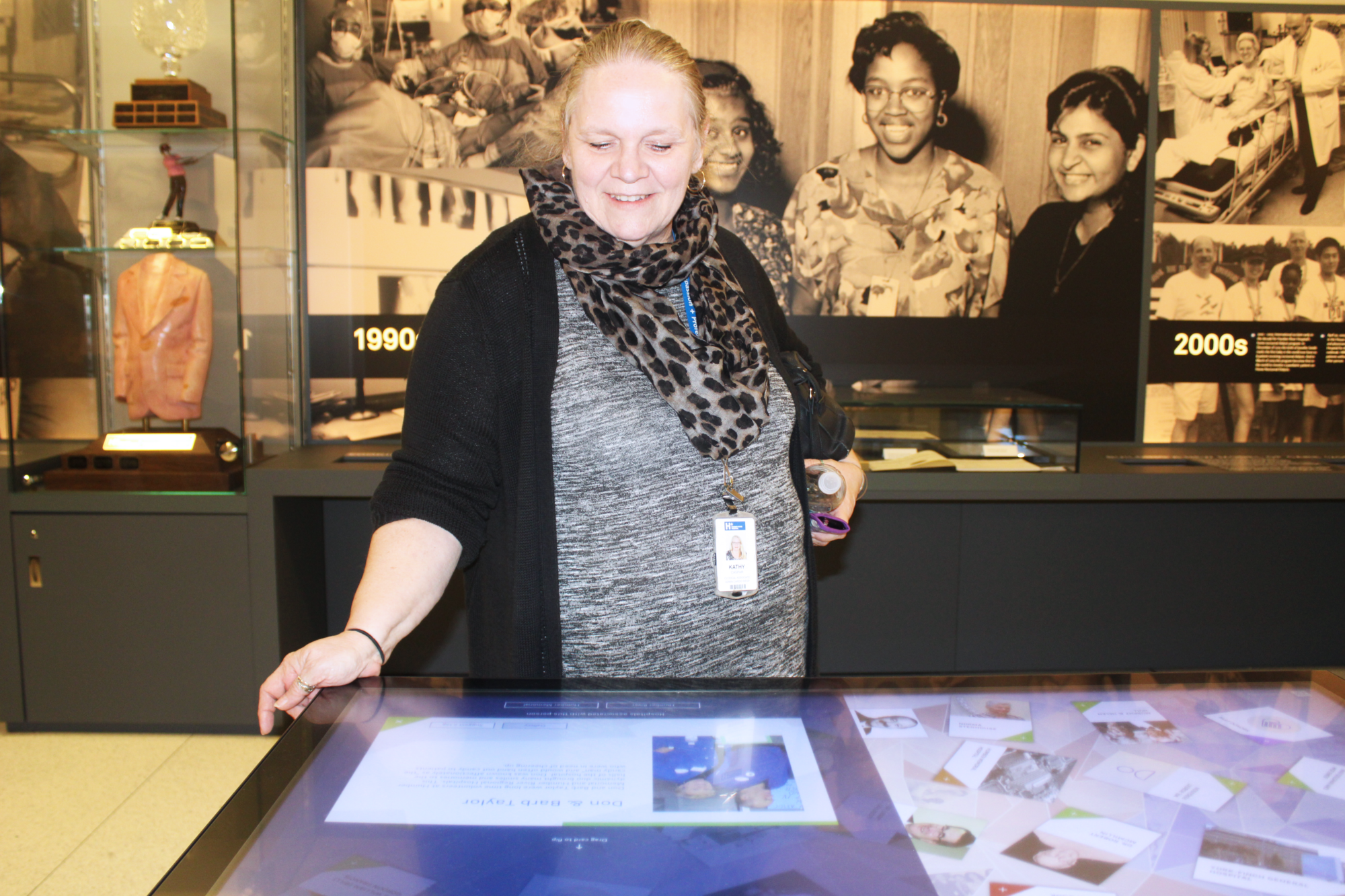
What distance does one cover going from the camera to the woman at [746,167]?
3.33m

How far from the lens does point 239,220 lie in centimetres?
279

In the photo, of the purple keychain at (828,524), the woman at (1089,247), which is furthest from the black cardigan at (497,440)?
the woman at (1089,247)

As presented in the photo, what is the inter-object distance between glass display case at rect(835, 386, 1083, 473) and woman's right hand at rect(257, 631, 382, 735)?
2.08 m

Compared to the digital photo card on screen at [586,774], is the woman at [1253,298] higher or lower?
higher

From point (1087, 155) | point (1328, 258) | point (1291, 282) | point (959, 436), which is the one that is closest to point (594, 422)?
point (959, 436)

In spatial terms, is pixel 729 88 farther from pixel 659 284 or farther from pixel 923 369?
pixel 659 284

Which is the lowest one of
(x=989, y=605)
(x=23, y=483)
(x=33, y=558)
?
(x=989, y=605)

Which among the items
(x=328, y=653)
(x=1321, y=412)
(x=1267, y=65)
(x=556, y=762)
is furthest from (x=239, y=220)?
(x=1321, y=412)

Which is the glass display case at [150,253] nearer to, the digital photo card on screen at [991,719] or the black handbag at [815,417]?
the black handbag at [815,417]

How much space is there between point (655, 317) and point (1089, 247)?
2706 mm

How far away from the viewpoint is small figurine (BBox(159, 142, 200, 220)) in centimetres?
297

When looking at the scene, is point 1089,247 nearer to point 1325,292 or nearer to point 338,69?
point 1325,292

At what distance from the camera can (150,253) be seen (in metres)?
2.96

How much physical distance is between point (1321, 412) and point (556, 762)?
3770mm
